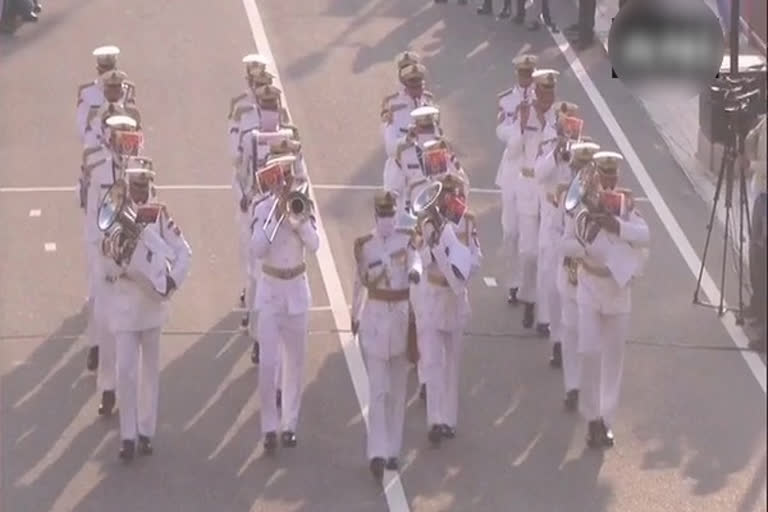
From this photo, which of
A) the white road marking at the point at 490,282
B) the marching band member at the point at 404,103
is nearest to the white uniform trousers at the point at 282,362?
the marching band member at the point at 404,103

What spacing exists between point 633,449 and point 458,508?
1.49 meters

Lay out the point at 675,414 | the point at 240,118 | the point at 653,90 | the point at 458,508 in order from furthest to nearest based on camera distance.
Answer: the point at 240,118
the point at 675,414
the point at 458,508
the point at 653,90

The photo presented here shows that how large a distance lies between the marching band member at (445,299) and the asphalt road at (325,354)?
27 centimetres

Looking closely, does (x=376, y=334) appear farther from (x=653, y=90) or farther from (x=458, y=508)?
(x=653, y=90)

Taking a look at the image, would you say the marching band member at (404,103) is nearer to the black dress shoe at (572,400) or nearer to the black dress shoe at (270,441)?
the black dress shoe at (572,400)

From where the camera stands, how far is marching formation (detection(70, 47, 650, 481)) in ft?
46.6

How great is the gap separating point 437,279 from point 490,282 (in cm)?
334

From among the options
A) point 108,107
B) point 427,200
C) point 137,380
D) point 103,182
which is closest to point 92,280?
point 103,182

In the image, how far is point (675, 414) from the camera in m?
15.4

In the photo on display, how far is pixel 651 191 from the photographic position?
2008 centimetres

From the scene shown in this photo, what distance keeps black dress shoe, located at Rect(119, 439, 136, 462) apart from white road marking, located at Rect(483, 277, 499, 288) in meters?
4.23

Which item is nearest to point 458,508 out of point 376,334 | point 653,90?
point 376,334

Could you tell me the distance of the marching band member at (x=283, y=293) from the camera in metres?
14.3

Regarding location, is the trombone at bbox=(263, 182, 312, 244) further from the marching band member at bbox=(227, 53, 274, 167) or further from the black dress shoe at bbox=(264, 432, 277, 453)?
the marching band member at bbox=(227, 53, 274, 167)
